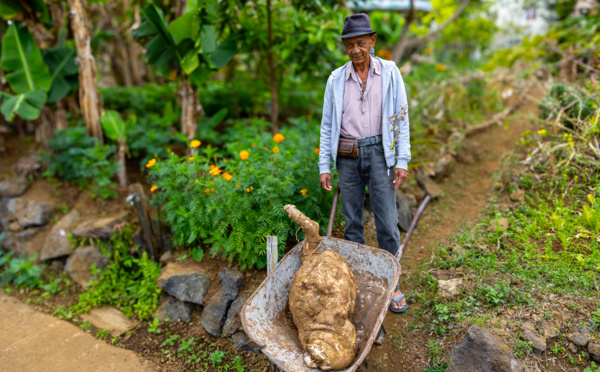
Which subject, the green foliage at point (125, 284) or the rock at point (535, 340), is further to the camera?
the green foliage at point (125, 284)

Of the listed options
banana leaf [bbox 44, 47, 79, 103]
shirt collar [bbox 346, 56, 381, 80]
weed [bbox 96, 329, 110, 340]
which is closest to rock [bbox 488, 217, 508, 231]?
shirt collar [bbox 346, 56, 381, 80]

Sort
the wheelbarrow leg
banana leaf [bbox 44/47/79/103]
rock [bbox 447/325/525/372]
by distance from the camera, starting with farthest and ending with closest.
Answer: banana leaf [bbox 44/47/79/103], the wheelbarrow leg, rock [bbox 447/325/525/372]

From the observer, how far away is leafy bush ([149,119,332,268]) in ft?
→ 10.1

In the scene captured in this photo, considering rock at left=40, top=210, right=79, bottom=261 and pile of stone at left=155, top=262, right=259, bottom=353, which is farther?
rock at left=40, top=210, right=79, bottom=261

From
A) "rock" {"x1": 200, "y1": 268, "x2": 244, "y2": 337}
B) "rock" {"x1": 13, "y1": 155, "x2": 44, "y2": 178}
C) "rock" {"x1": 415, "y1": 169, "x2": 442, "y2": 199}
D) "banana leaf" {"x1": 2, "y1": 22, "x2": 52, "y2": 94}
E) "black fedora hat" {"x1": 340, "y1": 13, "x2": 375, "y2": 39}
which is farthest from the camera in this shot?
"rock" {"x1": 13, "y1": 155, "x2": 44, "y2": 178}

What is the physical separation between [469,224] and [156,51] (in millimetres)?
4261

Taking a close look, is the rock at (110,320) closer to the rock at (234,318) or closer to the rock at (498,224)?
the rock at (234,318)

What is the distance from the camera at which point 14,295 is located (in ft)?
14.1

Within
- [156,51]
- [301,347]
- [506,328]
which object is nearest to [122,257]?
[156,51]

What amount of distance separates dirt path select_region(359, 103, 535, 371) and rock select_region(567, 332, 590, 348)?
940 millimetres

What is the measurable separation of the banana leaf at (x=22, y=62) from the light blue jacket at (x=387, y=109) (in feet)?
14.1

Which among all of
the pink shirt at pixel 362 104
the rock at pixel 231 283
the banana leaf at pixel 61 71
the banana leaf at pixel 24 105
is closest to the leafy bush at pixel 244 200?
the rock at pixel 231 283

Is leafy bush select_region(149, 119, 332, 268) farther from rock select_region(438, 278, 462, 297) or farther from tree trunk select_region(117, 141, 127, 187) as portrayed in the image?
tree trunk select_region(117, 141, 127, 187)

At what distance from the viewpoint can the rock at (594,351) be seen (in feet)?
7.52
